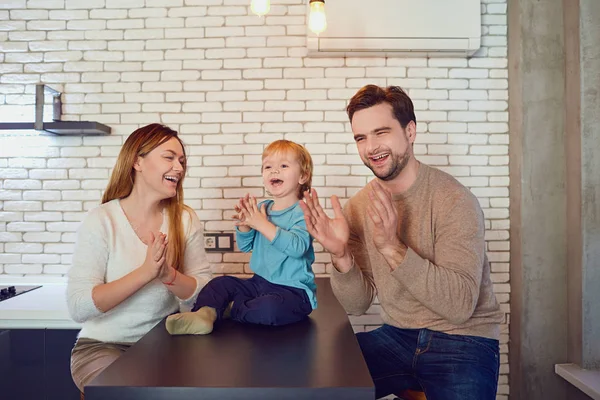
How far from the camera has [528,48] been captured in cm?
320

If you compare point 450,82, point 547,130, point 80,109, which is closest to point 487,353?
point 547,130

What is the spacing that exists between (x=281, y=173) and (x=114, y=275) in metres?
0.84

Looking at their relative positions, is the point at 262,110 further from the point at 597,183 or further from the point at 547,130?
the point at 597,183

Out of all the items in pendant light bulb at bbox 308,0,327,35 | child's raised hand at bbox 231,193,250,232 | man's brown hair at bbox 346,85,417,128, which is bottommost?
child's raised hand at bbox 231,193,250,232

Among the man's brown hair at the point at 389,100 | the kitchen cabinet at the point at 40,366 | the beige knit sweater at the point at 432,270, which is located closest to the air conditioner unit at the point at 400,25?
the man's brown hair at the point at 389,100

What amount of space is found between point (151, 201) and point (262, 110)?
4.47 feet

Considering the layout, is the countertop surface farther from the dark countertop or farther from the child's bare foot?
the child's bare foot

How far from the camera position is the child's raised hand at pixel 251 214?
2006 mm

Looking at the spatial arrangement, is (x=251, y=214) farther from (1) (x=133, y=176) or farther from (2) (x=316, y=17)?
(2) (x=316, y=17)

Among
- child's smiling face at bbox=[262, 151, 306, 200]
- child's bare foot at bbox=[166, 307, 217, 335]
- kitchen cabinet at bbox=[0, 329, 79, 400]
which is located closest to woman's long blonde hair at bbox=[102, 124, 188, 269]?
child's smiling face at bbox=[262, 151, 306, 200]

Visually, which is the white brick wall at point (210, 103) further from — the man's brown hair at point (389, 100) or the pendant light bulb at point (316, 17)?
the man's brown hair at point (389, 100)

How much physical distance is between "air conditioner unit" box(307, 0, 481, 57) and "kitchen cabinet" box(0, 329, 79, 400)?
2322mm

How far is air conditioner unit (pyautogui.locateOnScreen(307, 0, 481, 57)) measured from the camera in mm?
3258

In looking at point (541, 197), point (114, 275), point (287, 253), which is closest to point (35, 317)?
point (114, 275)
